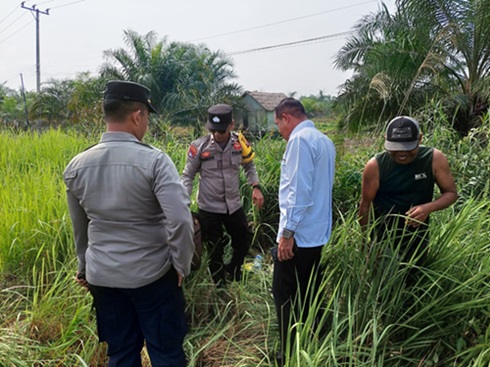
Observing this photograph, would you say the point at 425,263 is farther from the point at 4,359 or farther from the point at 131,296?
the point at 4,359

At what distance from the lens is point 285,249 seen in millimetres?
2244

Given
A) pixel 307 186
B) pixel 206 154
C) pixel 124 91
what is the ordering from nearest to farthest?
1. pixel 124 91
2. pixel 307 186
3. pixel 206 154

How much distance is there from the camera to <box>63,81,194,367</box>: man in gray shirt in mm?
1771

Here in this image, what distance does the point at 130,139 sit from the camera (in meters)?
1.81

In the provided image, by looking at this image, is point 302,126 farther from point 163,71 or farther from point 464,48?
point 163,71

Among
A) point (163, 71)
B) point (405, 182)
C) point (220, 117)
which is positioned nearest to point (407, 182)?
point (405, 182)

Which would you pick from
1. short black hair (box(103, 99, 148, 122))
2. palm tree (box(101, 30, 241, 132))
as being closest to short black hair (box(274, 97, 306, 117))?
Result: short black hair (box(103, 99, 148, 122))

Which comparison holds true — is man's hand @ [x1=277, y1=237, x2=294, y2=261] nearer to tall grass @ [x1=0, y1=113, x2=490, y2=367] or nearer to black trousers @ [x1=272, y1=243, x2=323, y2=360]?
black trousers @ [x1=272, y1=243, x2=323, y2=360]

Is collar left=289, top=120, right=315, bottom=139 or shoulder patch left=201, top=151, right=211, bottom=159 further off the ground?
collar left=289, top=120, right=315, bottom=139

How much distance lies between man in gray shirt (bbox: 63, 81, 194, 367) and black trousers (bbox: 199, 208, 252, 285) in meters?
1.39

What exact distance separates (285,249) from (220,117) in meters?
1.41

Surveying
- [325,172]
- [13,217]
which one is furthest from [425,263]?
[13,217]

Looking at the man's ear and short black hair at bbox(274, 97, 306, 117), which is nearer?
the man's ear

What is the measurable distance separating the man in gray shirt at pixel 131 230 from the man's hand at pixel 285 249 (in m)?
0.58
